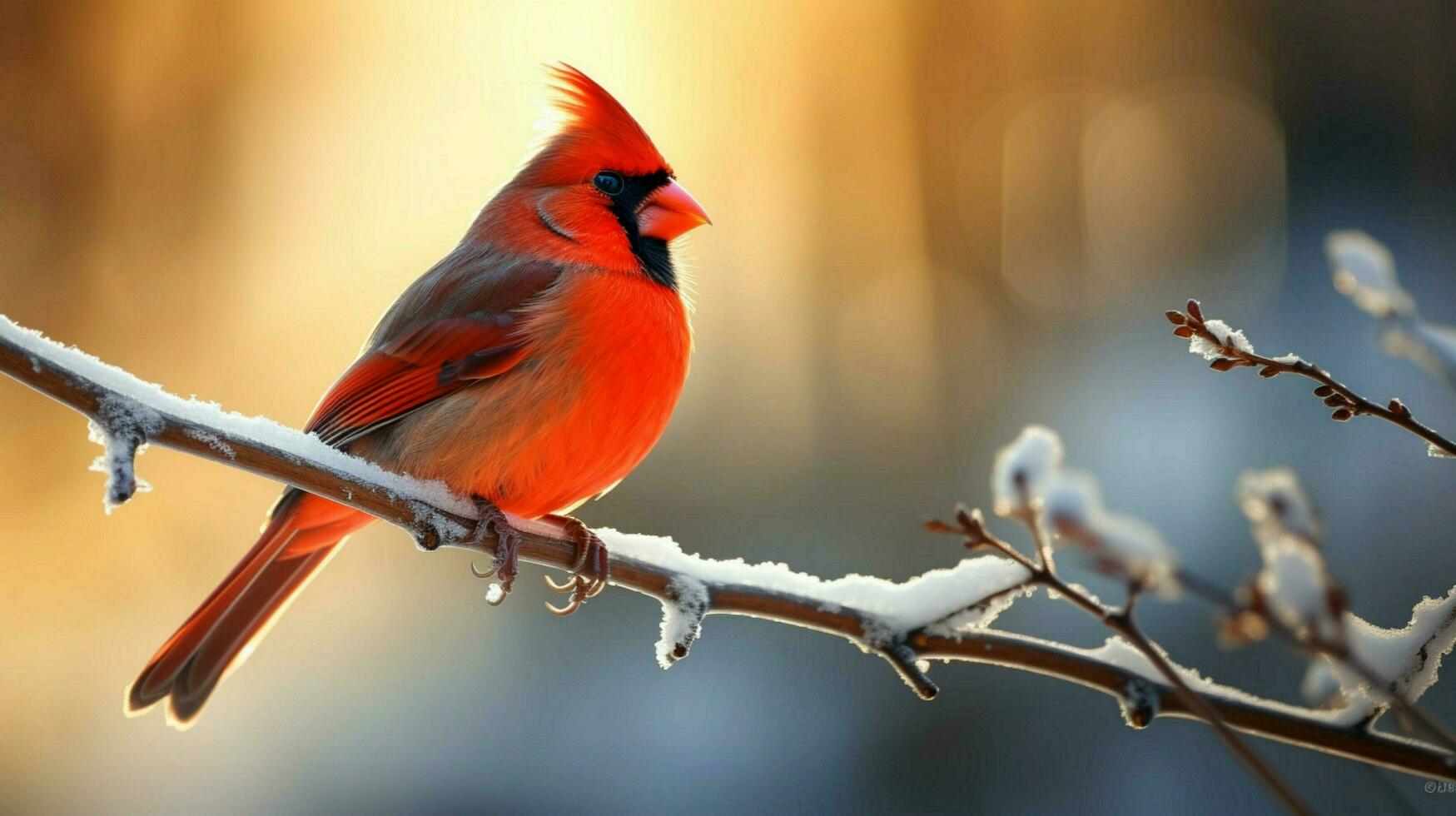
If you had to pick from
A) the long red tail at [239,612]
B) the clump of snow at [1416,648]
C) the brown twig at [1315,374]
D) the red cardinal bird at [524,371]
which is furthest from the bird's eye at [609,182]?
the clump of snow at [1416,648]

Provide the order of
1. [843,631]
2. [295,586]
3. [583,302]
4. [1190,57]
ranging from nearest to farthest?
[843,631] < [583,302] < [295,586] < [1190,57]

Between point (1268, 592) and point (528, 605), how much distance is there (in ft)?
10.2

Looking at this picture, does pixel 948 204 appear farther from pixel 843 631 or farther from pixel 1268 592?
pixel 1268 592

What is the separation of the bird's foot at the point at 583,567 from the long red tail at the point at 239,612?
411 mm

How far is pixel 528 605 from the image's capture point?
356 centimetres

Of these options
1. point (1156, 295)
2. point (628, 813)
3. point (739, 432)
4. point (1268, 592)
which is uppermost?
point (1268, 592)

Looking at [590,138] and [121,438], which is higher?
[590,138]

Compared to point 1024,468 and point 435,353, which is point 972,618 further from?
point 435,353

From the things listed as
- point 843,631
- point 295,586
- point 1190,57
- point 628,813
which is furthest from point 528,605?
point 1190,57

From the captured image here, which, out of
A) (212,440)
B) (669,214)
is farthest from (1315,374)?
(669,214)

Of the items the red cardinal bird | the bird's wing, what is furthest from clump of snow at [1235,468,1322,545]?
the bird's wing

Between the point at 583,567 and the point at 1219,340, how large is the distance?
1073mm

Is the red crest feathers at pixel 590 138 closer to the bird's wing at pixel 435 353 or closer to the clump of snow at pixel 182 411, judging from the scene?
the bird's wing at pixel 435 353

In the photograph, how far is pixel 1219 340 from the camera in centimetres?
103
